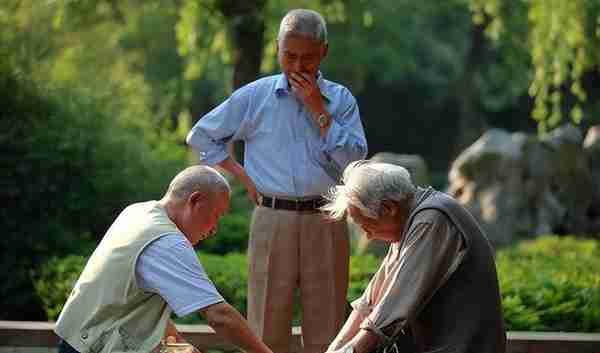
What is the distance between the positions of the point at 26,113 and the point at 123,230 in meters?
6.23

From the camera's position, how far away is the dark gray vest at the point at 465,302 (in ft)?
14.2

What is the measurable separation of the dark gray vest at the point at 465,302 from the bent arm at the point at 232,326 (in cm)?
63

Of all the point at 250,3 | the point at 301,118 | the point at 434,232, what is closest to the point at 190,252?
the point at 434,232

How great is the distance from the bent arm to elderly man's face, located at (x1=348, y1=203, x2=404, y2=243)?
0.54 m

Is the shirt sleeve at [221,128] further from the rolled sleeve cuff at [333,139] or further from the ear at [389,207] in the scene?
the ear at [389,207]

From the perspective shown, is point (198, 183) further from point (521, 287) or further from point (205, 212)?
point (521, 287)

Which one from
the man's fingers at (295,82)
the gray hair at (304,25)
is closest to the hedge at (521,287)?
the man's fingers at (295,82)

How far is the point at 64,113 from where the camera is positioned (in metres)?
10.6

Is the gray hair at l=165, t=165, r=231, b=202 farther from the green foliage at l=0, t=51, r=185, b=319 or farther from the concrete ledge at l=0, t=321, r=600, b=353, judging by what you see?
the green foliage at l=0, t=51, r=185, b=319

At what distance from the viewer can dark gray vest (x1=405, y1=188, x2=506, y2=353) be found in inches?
171

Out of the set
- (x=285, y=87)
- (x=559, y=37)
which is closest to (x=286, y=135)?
(x=285, y=87)

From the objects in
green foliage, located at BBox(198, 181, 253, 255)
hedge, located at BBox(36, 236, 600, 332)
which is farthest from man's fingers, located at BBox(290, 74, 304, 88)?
green foliage, located at BBox(198, 181, 253, 255)

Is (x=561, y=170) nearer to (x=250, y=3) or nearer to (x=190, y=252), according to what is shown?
(x=250, y=3)

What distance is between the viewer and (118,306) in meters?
4.29
